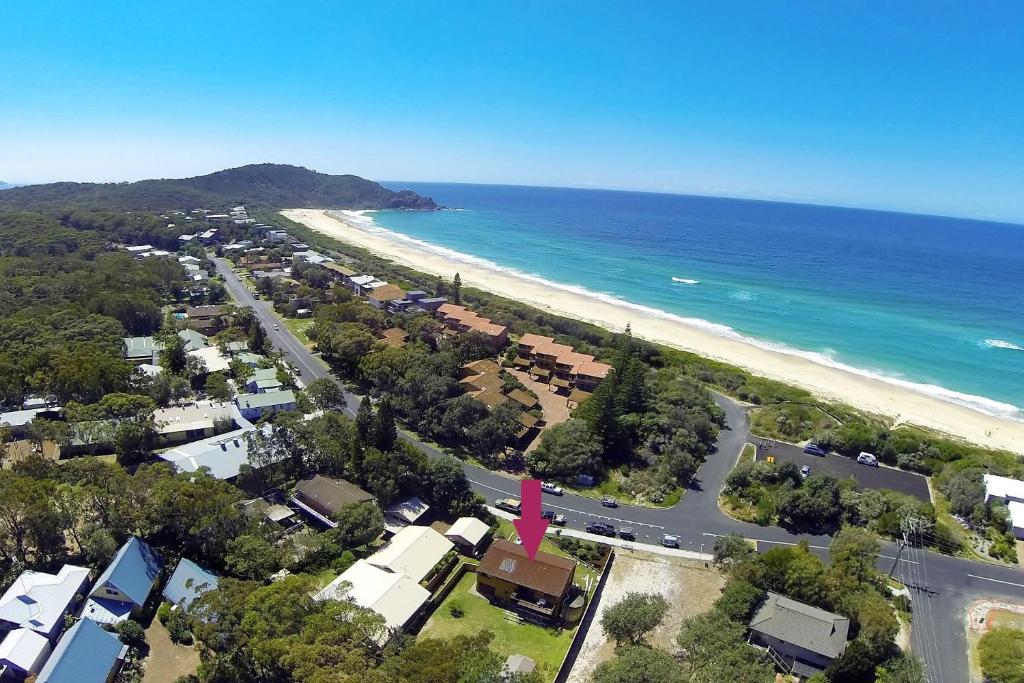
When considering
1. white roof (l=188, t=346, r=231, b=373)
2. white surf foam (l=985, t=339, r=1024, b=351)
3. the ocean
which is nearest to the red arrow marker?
white roof (l=188, t=346, r=231, b=373)

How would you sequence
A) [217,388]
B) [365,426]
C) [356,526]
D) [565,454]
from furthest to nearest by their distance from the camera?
[217,388] < [565,454] < [365,426] < [356,526]

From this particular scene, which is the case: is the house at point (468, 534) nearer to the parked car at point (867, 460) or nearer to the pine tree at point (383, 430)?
the pine tree at point (383, 430)

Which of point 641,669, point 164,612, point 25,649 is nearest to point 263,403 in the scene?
point 164,612

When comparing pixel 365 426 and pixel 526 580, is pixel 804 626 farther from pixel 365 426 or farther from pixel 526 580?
pixel 365 426

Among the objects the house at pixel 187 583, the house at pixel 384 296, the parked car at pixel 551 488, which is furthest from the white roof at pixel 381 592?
the house at pixel 384 296

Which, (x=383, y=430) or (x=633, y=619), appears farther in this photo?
(x=383, y=430)

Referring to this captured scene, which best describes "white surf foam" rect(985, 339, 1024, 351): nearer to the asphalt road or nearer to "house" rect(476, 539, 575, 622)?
the asphalt road

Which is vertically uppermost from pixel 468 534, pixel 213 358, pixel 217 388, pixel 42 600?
pixel 213 358
